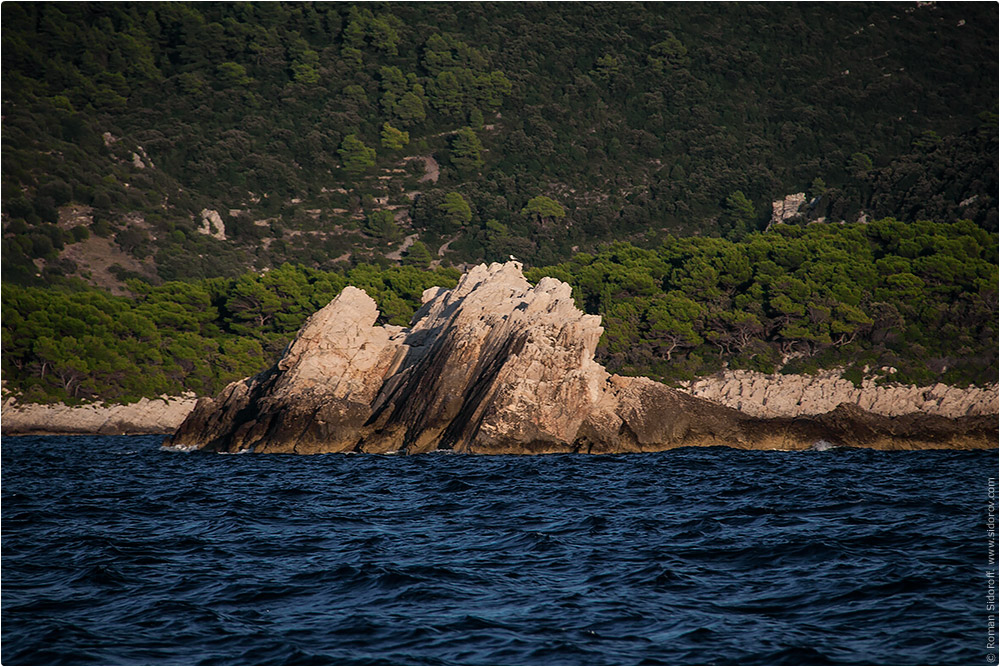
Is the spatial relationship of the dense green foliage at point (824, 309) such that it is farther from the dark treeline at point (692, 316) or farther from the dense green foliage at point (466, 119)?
the dense green foliage at point (466, 119)

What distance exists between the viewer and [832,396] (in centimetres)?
5438

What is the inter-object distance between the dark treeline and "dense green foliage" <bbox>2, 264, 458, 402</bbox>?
100 mm

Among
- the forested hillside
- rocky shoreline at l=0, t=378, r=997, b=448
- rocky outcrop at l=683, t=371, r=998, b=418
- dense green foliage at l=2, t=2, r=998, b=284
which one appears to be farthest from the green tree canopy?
rocky outcrop at l=683, t=371, r=998, b=418

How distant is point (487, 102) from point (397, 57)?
19.8 m

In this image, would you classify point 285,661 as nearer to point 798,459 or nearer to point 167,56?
point 798,459

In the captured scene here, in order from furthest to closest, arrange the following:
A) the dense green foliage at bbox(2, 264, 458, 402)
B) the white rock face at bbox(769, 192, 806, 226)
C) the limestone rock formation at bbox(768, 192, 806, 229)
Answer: the white rock face at bbox(769, 192, 806, 226), the limestone rock formation at bbox(768, 192, 806, 229), the dense green foliage at bbox(2, 264, 458, 402)

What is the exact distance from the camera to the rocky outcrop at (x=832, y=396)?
5000cm

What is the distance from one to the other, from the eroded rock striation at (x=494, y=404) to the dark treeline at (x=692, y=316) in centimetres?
2369

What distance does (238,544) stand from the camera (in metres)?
18.9

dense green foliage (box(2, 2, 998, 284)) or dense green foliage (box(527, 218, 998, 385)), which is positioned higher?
dense green foliage (box(2, 2, 998, 284))

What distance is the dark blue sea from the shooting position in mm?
12883

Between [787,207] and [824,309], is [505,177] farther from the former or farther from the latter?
[824,309]

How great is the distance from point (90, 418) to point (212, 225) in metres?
66.9

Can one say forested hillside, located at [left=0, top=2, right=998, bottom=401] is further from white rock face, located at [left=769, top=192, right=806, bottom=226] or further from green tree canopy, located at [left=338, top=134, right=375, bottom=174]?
white rock face, located at [left=769, top=192, right=806, bottom=226]
